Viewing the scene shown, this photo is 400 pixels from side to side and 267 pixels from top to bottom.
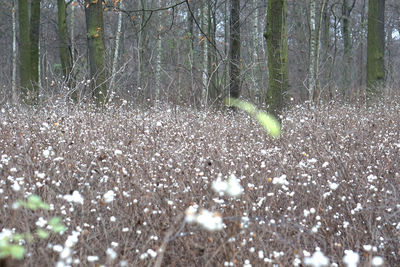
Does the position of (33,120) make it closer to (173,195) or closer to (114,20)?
(173,195)

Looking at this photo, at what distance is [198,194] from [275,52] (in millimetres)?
4276

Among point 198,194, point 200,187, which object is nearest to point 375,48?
point 200,187

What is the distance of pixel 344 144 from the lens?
5.87 m

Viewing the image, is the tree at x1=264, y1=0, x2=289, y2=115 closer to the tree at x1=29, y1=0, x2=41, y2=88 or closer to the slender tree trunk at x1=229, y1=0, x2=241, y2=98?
the slender tree trunk at x1=229, y1=0, x2=241, y2=98

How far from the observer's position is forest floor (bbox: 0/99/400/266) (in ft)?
8.93

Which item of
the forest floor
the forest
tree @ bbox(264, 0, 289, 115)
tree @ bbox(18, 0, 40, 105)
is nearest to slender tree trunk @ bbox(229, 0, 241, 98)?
the forest

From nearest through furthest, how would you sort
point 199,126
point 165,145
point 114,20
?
point 165,145 → point 199,126 → point 114,20

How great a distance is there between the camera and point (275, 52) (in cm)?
751

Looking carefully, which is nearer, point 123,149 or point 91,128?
point 123,149

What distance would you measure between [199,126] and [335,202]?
159 inches

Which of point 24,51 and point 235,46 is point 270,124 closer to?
point 235,46

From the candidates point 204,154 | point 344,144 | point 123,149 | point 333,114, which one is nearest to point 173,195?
point 204,154

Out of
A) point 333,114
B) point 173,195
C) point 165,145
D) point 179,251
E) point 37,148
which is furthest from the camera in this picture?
point 333,114

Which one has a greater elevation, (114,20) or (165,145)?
(114,20)
